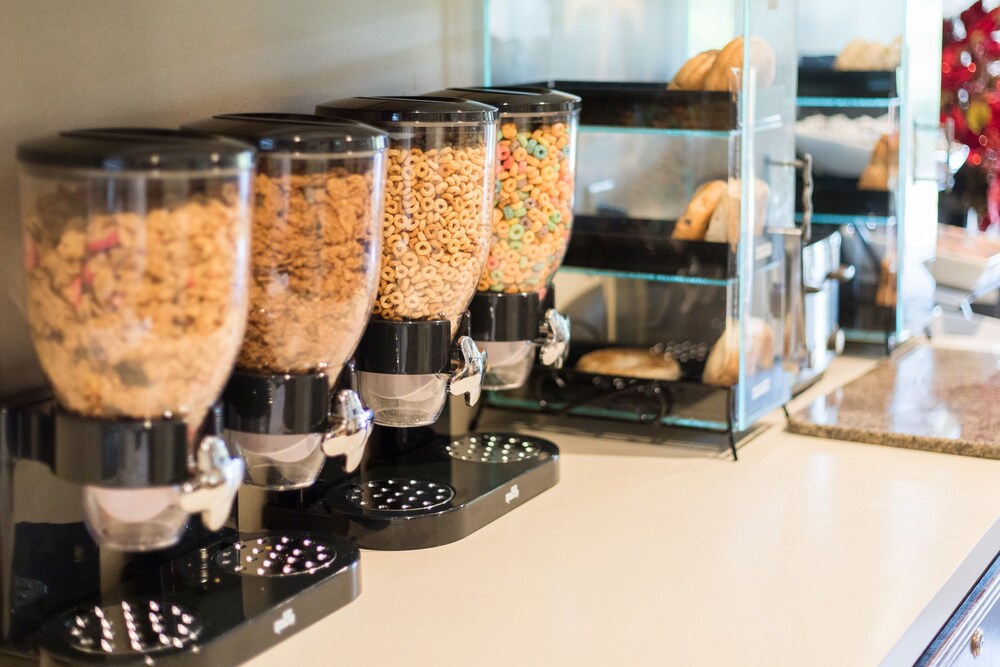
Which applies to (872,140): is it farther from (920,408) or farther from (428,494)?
(428,494)

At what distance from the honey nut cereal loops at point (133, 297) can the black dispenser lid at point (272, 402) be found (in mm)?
88

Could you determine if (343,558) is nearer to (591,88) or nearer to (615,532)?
(615,532)

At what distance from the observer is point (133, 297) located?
749 mm

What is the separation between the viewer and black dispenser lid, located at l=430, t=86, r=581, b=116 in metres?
1.16

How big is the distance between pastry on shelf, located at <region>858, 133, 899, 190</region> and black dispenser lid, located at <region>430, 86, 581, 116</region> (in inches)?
31.8

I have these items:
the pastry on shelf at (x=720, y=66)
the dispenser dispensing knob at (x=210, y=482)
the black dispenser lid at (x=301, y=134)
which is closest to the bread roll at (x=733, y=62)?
the pastry on shelf at (x=720, y=66)

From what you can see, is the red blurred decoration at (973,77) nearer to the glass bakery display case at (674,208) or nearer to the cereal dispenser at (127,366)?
the glass bakery display case at (674,208)

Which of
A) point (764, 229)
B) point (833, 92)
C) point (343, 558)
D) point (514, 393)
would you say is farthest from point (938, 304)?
point (343, 558)

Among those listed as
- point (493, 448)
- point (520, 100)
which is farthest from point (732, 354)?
point (520, 100)

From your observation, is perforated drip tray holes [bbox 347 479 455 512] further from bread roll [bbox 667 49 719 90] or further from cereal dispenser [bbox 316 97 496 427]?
bread roll [bbox 667 49 719 90]

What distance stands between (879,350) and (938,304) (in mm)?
303

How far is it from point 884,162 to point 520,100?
88 cm

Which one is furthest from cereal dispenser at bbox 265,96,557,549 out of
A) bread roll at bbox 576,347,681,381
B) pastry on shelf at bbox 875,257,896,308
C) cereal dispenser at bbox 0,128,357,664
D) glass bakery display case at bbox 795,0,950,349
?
pastry on shelf at bbox 875,257,896,308

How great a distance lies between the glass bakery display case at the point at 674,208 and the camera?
4.51 ft
